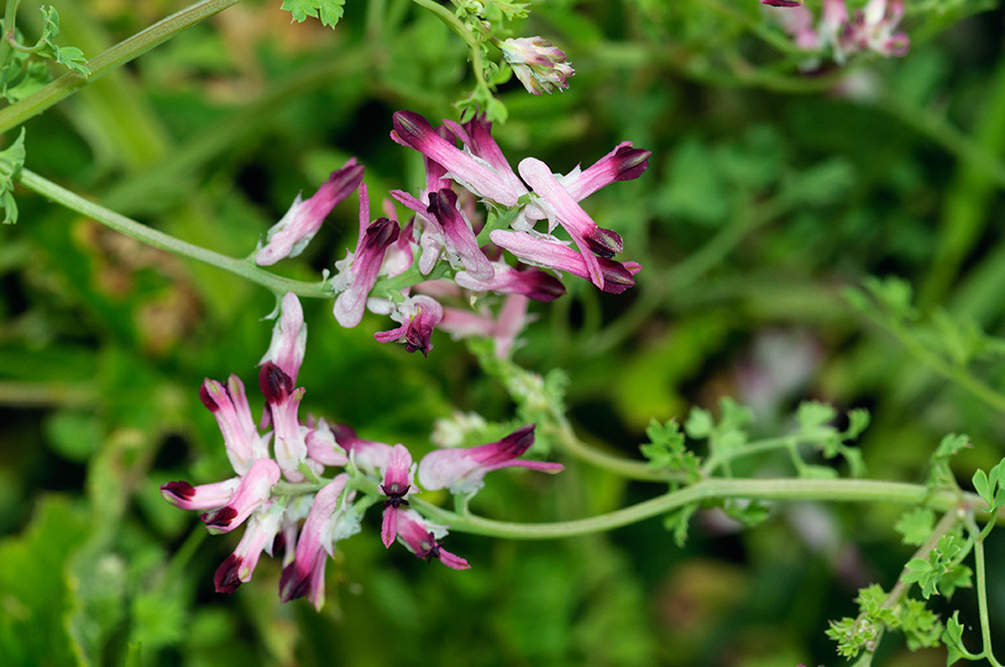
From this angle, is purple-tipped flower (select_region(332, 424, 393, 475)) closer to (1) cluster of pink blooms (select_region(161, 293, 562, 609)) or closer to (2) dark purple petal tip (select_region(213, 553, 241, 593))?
(1) cluster of pink blooms (select_region(161, 293, 562, 609))

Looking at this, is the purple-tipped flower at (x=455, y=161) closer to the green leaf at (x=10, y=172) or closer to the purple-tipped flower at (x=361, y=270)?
the purple-tipped flower at (x=361, y=270)

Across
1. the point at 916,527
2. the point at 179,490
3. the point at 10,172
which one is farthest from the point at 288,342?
the point at 916,527

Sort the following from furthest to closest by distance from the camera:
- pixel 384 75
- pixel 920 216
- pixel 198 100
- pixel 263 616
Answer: pixel 920 216 → pixel 198 100 → pixel 263 616 → pixel 384 75

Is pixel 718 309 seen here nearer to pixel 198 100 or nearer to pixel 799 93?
pixel 799 93

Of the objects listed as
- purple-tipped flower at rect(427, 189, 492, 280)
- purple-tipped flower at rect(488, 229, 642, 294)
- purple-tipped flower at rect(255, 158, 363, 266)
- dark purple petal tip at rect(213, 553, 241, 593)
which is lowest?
dark purple petal tip at rect(213, 553, 241, 593)

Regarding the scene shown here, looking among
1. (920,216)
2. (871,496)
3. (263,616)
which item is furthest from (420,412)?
(920,216)

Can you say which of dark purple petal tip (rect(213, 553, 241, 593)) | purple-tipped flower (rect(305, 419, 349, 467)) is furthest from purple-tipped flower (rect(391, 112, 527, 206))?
dark purple petal tip (rect(213, 553, 241, 593))
